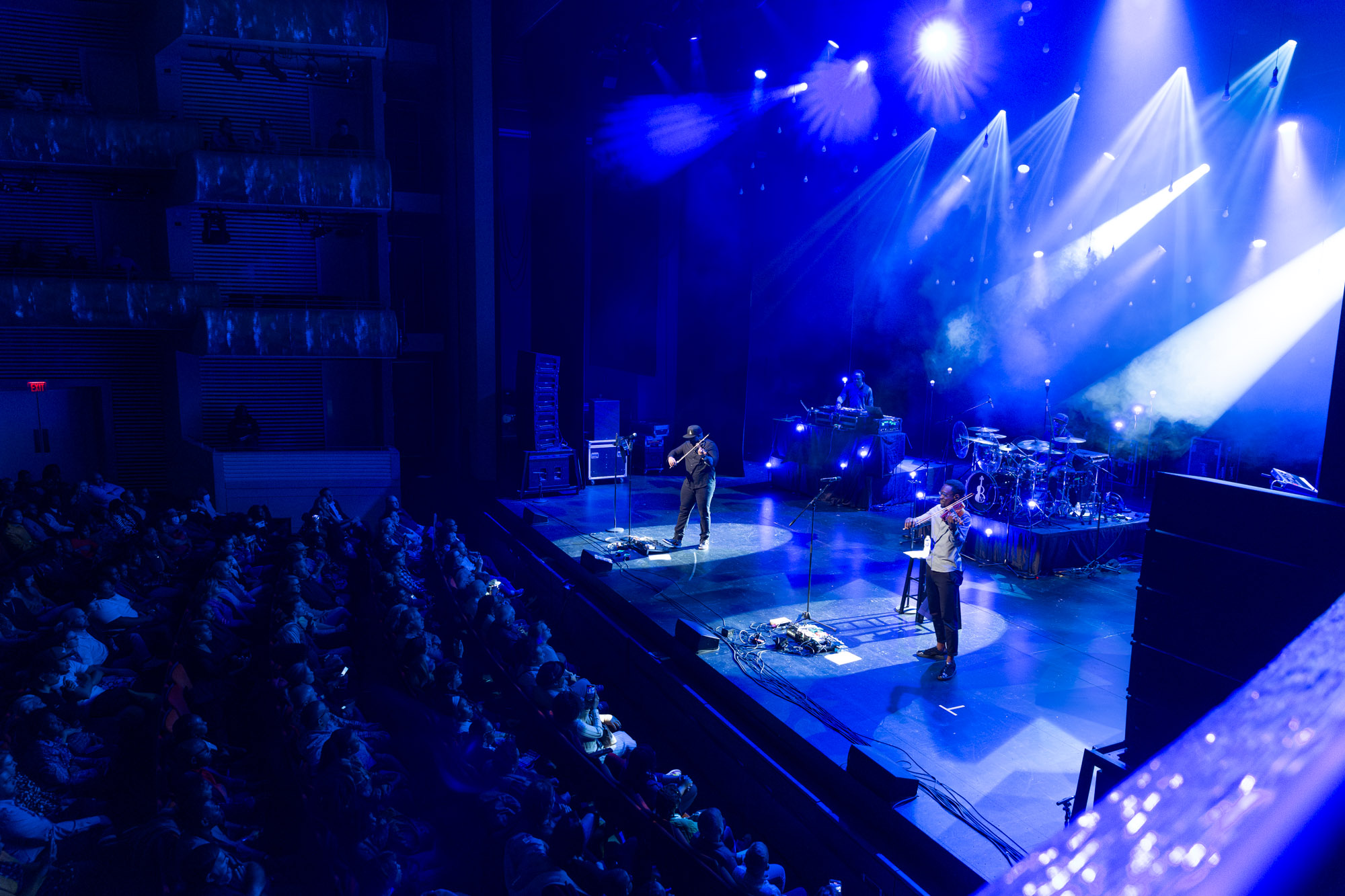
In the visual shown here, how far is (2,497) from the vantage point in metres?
11.2

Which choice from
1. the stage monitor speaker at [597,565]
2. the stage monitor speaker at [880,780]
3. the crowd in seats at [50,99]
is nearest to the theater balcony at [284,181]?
the crowd in seats at [50,99]

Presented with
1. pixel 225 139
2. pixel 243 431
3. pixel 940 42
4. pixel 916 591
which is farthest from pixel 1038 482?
pixel 225 139

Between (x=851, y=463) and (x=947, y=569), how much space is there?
6265 millimetres

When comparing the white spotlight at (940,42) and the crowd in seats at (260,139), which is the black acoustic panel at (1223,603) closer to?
the white spotlight at (940,42)

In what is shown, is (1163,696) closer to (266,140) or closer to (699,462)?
(699,462)

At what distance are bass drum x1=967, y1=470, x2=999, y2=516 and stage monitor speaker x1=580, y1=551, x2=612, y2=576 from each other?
4925 millimetres

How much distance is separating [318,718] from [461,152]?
13.7 metres

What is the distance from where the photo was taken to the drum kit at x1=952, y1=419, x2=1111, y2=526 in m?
11.1

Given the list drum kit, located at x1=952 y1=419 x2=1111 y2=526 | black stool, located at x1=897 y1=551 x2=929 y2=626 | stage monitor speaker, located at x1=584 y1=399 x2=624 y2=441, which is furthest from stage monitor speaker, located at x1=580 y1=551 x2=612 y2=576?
stage monitor speaker, located at x1=584 y1=399 x2=624 y2=441

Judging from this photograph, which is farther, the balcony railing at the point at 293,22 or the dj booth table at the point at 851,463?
the balcony railing at the point at 293,22

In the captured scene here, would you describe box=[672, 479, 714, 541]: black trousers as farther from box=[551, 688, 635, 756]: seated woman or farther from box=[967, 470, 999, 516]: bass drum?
box=[551, 688, 635, 756]: seated woman

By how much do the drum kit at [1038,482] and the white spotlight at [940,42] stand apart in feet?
19.3

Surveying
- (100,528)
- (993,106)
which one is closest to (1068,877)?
(100,528)

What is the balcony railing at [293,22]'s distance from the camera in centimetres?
1399
